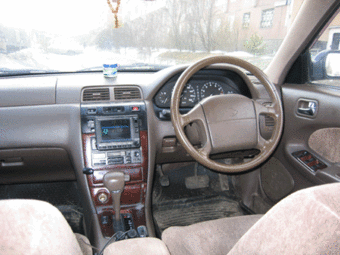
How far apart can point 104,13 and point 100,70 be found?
501 mm

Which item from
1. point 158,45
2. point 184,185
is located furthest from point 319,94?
point 184,185

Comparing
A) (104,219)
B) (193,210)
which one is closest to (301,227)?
(104,219)

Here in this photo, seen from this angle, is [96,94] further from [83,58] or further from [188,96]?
[188,96]

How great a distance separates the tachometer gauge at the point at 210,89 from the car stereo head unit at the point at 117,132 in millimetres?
567

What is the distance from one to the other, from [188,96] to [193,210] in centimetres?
113

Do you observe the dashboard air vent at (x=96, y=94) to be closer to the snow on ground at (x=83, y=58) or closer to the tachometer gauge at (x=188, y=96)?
the snow on ground at (x=83, y=58)

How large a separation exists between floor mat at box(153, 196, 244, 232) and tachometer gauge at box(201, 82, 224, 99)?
1.10m

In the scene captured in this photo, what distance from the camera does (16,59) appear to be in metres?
2.16

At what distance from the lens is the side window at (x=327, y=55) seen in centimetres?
210

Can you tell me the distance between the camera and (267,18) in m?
2.38

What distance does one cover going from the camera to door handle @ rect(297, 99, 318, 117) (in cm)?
212

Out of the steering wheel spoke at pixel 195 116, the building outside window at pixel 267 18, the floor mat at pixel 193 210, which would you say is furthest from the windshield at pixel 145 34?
the floor mat at pixel 193 210

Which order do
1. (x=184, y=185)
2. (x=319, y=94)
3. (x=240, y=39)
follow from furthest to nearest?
(x=184, y=185), (x=240, y=39), (x=319, y=94)

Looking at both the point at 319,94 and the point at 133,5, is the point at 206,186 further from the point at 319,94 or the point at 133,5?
the point at 133,5
